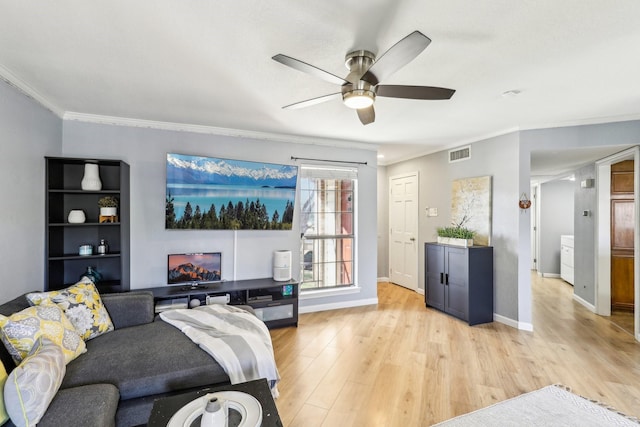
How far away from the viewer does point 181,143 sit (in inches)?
141

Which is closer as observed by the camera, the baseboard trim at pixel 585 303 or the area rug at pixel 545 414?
the area rug at pixel 545 414

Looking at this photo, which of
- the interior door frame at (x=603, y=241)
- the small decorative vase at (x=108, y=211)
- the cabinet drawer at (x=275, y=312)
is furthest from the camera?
the interior door frame at (x=603, y=241)

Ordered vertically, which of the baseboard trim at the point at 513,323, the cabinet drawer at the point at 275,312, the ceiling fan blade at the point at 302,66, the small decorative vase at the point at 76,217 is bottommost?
the baseboard trim at the point at 513,323

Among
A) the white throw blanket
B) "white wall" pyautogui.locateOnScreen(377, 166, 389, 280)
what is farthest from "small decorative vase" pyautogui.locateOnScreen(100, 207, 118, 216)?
"white wall" pyautogui.locateOnScreen(377, 166, 389, 280)

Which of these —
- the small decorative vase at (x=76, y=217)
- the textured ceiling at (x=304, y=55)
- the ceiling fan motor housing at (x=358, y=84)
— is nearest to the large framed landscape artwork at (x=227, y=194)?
the textured ceiling at (x=304, y=55)

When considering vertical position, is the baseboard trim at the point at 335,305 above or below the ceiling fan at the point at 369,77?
below

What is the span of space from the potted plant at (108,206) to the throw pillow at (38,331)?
1178 millimetres

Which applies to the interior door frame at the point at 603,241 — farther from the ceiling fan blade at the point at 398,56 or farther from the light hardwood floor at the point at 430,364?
the ceiling fan blade at the point at 398,56

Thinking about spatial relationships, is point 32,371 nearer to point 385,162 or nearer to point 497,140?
point 497,140

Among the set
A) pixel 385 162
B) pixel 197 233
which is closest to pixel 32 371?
pixel 197 233

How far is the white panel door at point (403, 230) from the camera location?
5363 millimetres

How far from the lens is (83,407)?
56.2 inches

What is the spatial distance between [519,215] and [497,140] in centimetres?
100

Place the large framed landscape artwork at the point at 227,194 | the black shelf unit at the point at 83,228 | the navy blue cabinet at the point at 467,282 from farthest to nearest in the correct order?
the navy blue cabinet at the point at 467,282 → the large framed landscape artwork at the point at 227,194 → the black shelf unit at the point at 83,228
